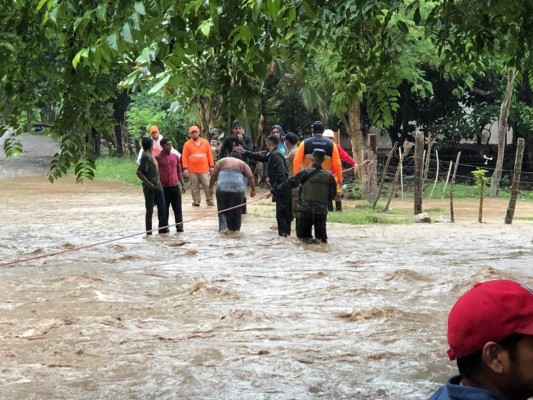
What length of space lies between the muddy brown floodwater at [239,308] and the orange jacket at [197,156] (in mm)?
1659

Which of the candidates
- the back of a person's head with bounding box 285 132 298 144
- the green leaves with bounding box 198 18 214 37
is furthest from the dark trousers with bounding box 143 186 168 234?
the green leaves with bounding box 198 18 214 37

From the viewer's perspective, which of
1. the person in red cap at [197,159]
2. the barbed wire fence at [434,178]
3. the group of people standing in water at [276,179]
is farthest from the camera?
the barbed wire fence at [434,178]

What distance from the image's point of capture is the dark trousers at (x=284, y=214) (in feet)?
43.5

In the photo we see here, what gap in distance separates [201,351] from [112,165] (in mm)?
28575

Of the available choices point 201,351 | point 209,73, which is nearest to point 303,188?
point 201,351

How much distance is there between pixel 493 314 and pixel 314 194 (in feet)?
33.4

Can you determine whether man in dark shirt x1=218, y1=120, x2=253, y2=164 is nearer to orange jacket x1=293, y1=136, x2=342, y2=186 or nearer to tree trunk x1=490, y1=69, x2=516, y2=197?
orange jacket x1=293, y1=136, x2=342, y2=186

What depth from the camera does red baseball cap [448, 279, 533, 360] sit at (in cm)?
200

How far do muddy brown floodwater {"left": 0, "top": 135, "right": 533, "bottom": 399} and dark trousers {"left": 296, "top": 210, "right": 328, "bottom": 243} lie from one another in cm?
22

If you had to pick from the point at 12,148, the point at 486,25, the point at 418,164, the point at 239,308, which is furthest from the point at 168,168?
the point at 486,25

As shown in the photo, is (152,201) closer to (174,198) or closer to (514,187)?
(174,198)

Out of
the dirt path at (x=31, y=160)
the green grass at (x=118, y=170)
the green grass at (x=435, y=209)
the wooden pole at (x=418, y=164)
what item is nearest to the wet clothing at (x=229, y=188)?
the wooden pole at (x=418, y=164)

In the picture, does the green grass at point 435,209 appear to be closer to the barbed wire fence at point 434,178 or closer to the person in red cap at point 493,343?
the barbed wire fence at point 434,178

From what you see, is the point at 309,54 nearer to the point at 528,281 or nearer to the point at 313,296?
the point at 313,296
